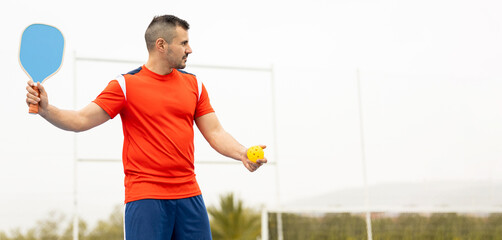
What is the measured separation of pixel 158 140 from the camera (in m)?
3.25

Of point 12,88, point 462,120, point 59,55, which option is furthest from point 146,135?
point 462,120

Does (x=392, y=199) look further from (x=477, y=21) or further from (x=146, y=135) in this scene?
(x=146, y=135)

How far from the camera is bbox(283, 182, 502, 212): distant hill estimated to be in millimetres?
8500

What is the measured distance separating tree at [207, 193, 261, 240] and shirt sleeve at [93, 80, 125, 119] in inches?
211

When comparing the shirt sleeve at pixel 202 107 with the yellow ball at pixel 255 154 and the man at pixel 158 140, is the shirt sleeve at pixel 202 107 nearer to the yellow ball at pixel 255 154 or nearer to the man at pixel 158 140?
the man at pixel 158 140

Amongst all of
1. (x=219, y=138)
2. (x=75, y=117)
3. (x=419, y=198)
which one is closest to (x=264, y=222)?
(x=419, y=198)

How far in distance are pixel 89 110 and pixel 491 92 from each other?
746 cm

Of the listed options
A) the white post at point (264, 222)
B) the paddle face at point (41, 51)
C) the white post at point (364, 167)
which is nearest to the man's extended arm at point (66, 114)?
the paddle face at point (41, 51)

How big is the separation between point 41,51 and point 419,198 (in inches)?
248

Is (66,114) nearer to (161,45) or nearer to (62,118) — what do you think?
(62,118)

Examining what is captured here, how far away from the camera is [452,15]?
11969 millimetres

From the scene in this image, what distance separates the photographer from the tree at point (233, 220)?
923 centimetres

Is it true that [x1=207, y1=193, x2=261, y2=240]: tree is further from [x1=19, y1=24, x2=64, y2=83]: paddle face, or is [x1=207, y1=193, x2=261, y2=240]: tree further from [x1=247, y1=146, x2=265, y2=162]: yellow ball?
[x1=247, y1=146, x2=265, y2=162]: yellow ball

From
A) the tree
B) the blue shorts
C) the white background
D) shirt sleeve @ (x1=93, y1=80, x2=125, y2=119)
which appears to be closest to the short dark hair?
shirt sleeve @ (x1=93, y1=80, x2=125, y2=119)
